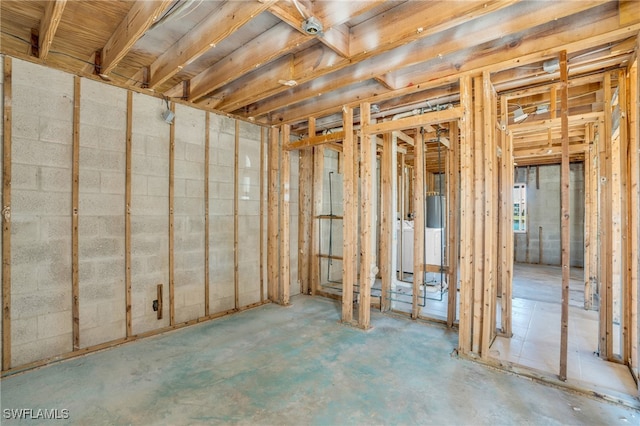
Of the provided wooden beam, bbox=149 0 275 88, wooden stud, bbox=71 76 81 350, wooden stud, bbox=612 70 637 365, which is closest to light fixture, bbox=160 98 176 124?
wooden beam, bbox=149 0 275 88

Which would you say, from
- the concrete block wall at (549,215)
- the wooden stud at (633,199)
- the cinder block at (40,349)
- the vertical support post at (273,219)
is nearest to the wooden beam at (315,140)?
the vertical support post at (273,219)

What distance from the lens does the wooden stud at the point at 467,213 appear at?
2.97m

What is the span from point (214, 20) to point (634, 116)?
350 cm

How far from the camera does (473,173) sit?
301cm

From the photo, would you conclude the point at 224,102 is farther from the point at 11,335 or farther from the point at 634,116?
the point at 634,116

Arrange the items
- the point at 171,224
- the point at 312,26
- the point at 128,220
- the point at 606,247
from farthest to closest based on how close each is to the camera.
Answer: the point at 171,224 < the point at 128,220 < the point at 606,247 < the point at 312,26

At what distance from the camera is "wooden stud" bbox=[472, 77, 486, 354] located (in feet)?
9.67

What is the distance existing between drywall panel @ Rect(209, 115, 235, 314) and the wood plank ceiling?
1.74ft

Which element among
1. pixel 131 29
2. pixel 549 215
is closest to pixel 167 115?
pixel 131 29

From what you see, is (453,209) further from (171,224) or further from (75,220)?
(75,220)

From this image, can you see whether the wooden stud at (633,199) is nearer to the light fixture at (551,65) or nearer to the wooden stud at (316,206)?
the light fixture at (551,65)

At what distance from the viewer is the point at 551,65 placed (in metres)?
2.67

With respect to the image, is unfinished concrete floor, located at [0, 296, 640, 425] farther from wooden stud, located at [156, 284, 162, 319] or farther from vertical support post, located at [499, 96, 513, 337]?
vertical support post, located at [499, 96, 513, 337]

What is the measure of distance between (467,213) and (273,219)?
2791 millimetres
